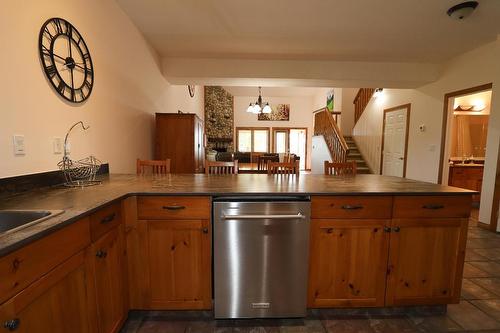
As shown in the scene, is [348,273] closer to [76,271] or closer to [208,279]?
[208,279]

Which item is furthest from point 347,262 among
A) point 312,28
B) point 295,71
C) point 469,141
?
point 469,141

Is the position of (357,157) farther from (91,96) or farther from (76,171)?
(76,171)

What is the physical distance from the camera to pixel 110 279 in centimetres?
134

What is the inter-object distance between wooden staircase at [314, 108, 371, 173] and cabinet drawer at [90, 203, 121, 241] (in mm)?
4857

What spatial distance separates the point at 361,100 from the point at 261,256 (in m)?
6.84

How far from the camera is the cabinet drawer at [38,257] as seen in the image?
73cm

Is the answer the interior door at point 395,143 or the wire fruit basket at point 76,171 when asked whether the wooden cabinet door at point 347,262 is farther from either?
the interior door at point 395,143

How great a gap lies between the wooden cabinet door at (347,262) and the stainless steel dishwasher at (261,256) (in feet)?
0.30

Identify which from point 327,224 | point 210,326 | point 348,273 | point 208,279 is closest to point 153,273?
point 208,279

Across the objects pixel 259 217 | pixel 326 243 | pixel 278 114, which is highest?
pixel 278 114

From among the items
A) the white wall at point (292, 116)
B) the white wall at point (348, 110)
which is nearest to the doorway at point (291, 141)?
the white wall at point (292, 116)

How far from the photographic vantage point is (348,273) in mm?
1633

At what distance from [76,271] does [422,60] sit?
525cm

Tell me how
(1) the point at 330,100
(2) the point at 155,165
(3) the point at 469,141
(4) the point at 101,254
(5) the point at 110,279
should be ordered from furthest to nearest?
(1) the point at 330,100 → (3) the point at 469,141 → (2) the point at 155,165 → (5) the point at 110,279 → (4) the point at 101,254
